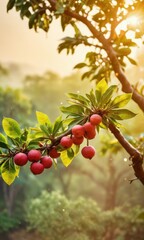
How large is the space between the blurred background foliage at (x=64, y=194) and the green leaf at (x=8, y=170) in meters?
0.71

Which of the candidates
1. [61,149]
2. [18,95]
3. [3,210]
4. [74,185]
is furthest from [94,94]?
[74,185]

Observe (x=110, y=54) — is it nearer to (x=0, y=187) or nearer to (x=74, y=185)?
(x=0, y=187)

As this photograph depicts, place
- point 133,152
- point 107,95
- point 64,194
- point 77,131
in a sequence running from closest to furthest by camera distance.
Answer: point 77,131
point 107,95
point 133,152
point 64,194

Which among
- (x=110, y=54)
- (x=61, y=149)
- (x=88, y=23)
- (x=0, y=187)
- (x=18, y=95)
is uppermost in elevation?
(x=18, y=95)

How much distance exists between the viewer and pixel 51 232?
523 inches

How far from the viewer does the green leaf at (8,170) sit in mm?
1989

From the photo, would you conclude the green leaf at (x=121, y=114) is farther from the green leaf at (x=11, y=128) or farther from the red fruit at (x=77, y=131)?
the green leaf at (x=11, y=128)

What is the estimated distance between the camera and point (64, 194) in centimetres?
2316

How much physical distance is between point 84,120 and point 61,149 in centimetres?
21

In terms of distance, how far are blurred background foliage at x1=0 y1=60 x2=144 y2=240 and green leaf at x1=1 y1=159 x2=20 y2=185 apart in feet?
2.34

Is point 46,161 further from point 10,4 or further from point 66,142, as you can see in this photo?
point 10,4

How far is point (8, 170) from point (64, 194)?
21.7 metres

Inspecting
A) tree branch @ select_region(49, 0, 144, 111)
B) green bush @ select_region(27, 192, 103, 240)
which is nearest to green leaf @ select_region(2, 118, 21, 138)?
tree branch @ select_region(49, 0, 144, 111)

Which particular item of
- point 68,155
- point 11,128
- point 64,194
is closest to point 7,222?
point 64,194
